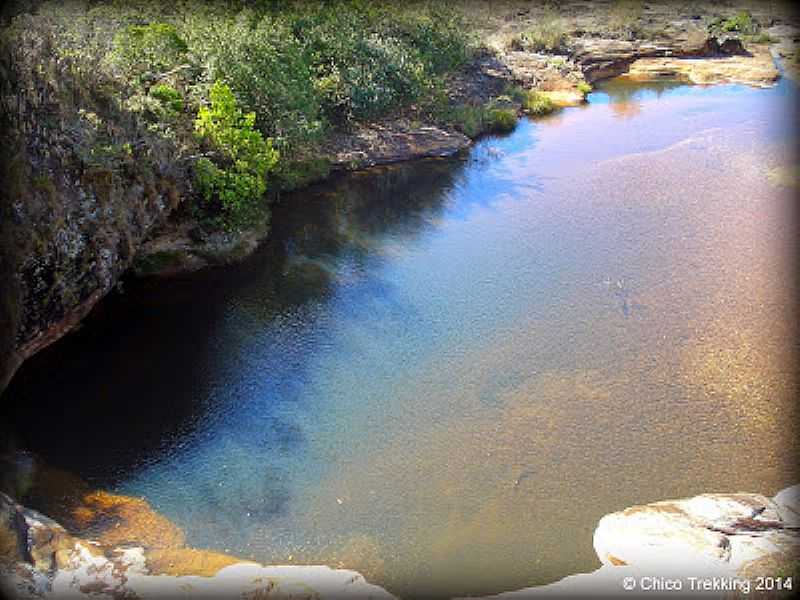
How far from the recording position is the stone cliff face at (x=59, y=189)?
24.2 meters

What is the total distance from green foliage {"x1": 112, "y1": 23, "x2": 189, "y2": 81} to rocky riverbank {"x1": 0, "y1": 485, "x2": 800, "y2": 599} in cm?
2073

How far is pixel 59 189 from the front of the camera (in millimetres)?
25797

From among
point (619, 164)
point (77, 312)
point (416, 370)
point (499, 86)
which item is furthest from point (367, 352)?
point (499, 86)

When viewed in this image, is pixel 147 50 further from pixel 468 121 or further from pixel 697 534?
pixel 697 534

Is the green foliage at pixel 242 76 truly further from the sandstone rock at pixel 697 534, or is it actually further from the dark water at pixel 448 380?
the sandstone rock at pixel 697 534

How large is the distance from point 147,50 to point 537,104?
102ft

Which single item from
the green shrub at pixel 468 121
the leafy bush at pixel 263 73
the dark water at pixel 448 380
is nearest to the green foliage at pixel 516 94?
the green shrub at pixel 468 121

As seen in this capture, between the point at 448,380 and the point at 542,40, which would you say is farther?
the point at 542,40

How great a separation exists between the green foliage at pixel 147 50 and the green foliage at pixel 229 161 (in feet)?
10.4

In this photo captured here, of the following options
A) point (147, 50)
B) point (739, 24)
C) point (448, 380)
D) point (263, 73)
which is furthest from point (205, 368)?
point (739, 24)

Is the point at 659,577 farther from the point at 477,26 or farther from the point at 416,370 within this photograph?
the point at 477,26

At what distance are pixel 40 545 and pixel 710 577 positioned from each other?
1752 centimetres

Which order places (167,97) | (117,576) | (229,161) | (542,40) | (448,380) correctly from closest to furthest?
(117,576)
(448,380)
(167,97)
(229,161)
(542,40)

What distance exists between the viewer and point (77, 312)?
2891 cm
